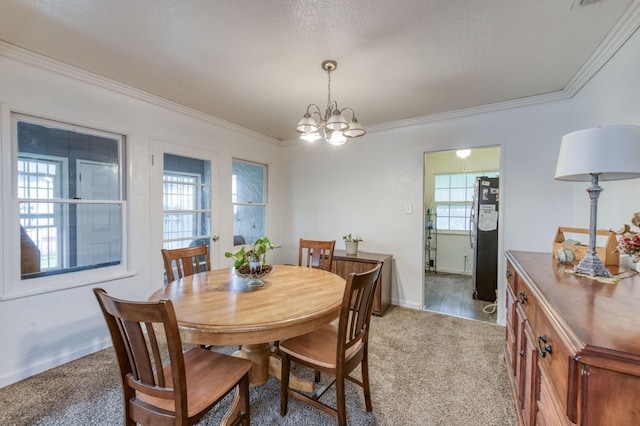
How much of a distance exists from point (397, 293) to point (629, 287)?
257 centimetres

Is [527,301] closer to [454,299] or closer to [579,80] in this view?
[579,80]

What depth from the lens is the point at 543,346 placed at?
1059mm

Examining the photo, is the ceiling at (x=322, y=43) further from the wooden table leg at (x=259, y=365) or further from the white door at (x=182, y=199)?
the wooden table leg at (x=259, y=365)

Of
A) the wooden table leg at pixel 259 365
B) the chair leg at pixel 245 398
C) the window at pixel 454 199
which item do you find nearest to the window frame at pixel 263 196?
the wooden table leg at pixel 259 365

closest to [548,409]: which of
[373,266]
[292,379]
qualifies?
[292,379]

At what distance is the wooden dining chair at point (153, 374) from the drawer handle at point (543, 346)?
1318 mm

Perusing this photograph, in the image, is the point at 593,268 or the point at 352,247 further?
the point at 352,247

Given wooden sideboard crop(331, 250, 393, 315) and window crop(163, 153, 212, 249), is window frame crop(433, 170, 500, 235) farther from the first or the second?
window crop(163, 153, 212, 249)

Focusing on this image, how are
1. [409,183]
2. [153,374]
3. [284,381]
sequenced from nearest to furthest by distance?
[153,374], [284,381], [409,183]

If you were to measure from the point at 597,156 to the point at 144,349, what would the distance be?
82.2 inches

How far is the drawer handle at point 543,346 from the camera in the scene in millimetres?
1007

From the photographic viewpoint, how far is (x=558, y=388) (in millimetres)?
885

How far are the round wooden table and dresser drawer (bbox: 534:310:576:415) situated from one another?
909mm

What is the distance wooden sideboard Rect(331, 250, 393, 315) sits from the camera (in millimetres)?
3205
